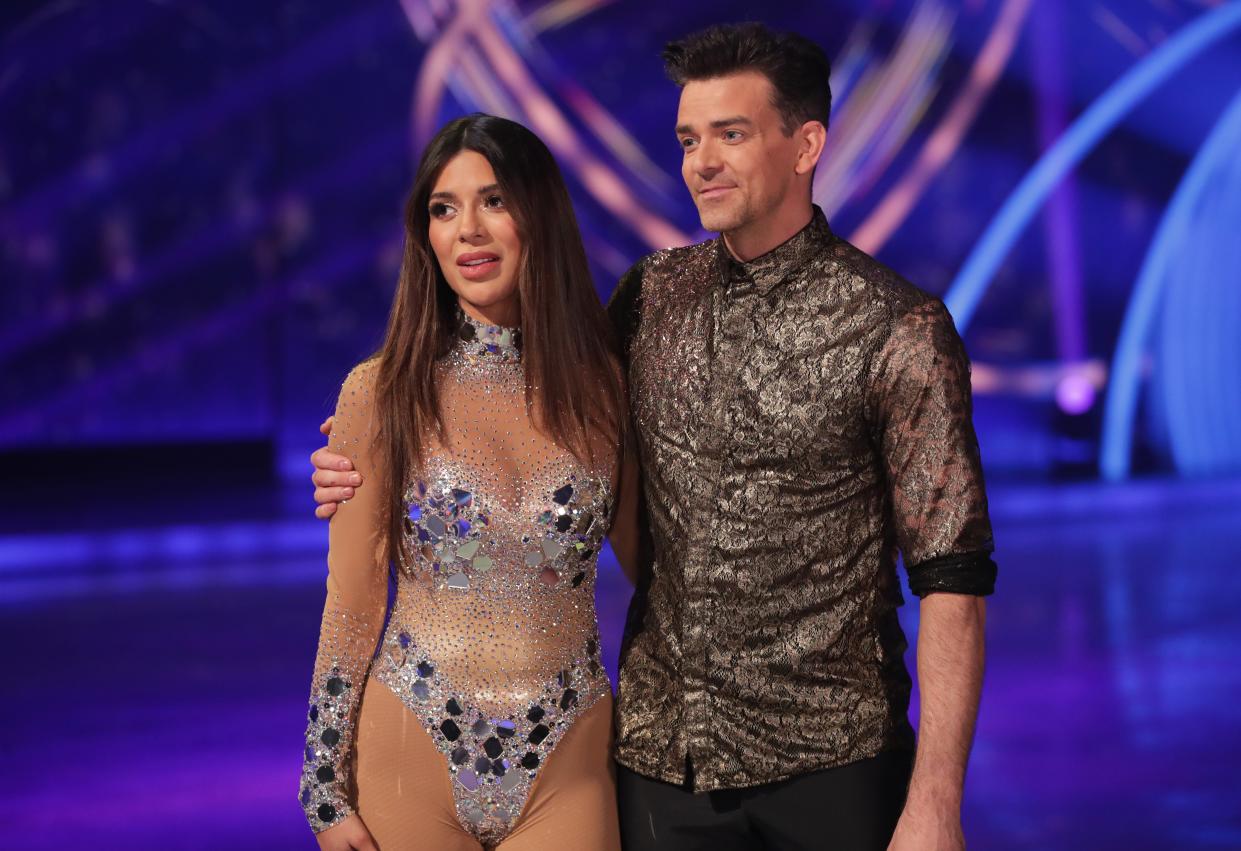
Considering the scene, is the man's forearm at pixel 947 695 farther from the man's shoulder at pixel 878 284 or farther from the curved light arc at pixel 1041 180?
the curved light arc at pixel 1041 180

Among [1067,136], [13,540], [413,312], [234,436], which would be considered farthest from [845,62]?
[413,312]

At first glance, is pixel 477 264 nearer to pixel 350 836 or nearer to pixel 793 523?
pixel 793 523

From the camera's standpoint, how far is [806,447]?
6.56 ft

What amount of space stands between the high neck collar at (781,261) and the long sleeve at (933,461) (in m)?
0.20

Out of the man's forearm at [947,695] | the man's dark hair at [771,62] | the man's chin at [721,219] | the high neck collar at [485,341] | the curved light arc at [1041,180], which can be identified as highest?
the curved light arc at [1041,180]

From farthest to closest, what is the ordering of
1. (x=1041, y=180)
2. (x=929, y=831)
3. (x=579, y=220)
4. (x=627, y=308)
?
1. (x=1041, y=180)
2. (x=579, y=220)
3. (x=627, y=308)
4. (x=929, y=831)

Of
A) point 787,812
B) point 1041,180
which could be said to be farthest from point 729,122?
point 1041,180

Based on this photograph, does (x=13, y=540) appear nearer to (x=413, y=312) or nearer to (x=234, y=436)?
(x=234, y=436)

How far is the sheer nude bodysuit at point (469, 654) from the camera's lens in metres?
2.07

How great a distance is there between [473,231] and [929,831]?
105cm

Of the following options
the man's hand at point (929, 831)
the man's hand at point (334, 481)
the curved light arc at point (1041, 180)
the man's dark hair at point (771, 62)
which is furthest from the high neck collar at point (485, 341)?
the curved light arc at point (1041, 180)

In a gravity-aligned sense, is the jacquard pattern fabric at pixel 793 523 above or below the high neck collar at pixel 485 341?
below

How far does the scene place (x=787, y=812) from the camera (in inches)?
79.7

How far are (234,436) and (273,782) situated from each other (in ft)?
21.1
